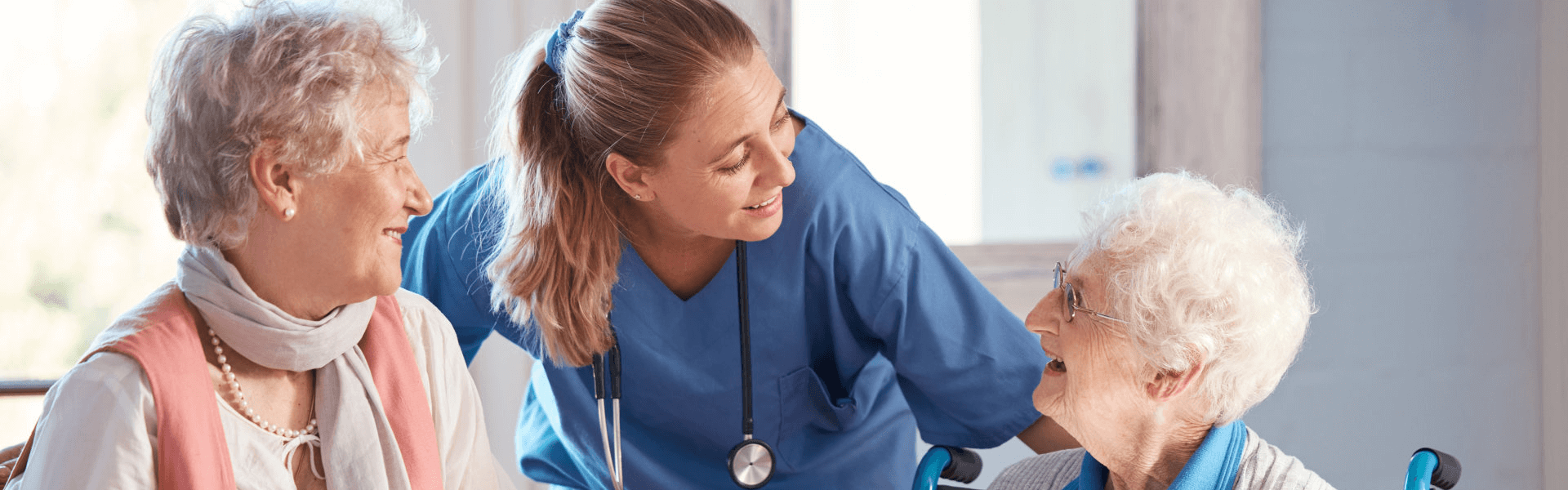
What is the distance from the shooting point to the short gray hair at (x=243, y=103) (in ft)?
3.31

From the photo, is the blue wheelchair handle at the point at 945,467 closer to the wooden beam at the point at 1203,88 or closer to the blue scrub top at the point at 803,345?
the blue scrub top at the point at 803,345

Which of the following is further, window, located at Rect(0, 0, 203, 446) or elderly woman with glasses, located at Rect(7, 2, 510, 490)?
window, located at Rect(0, 0, 203, 446)

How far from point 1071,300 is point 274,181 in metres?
0.86

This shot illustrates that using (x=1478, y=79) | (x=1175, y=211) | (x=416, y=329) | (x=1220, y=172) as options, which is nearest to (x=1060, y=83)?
(x=1220, y=172)

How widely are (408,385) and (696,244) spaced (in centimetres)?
46

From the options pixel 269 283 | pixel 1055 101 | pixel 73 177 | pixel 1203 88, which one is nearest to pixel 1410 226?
pixel 1203 88

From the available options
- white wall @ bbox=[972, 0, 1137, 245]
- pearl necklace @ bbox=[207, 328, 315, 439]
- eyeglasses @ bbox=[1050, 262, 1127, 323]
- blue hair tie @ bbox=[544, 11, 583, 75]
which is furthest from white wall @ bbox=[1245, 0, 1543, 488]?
pearl necklace @ bbox=[207, 328, 315, 439]

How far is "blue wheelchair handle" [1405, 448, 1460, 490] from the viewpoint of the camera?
1.09 metres

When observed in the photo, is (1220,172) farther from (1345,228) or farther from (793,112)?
(793,112)

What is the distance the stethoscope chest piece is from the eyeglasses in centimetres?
49

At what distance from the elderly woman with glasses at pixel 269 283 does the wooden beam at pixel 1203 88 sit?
1868 mm

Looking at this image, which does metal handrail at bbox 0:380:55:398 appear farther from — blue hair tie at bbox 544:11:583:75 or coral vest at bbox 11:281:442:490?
blue hair tie at bbox 544:11:583:75

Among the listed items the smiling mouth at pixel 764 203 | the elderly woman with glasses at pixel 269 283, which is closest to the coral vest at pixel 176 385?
the elderly woman with glasses at pixel 269 283

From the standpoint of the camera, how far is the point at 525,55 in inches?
58.4
